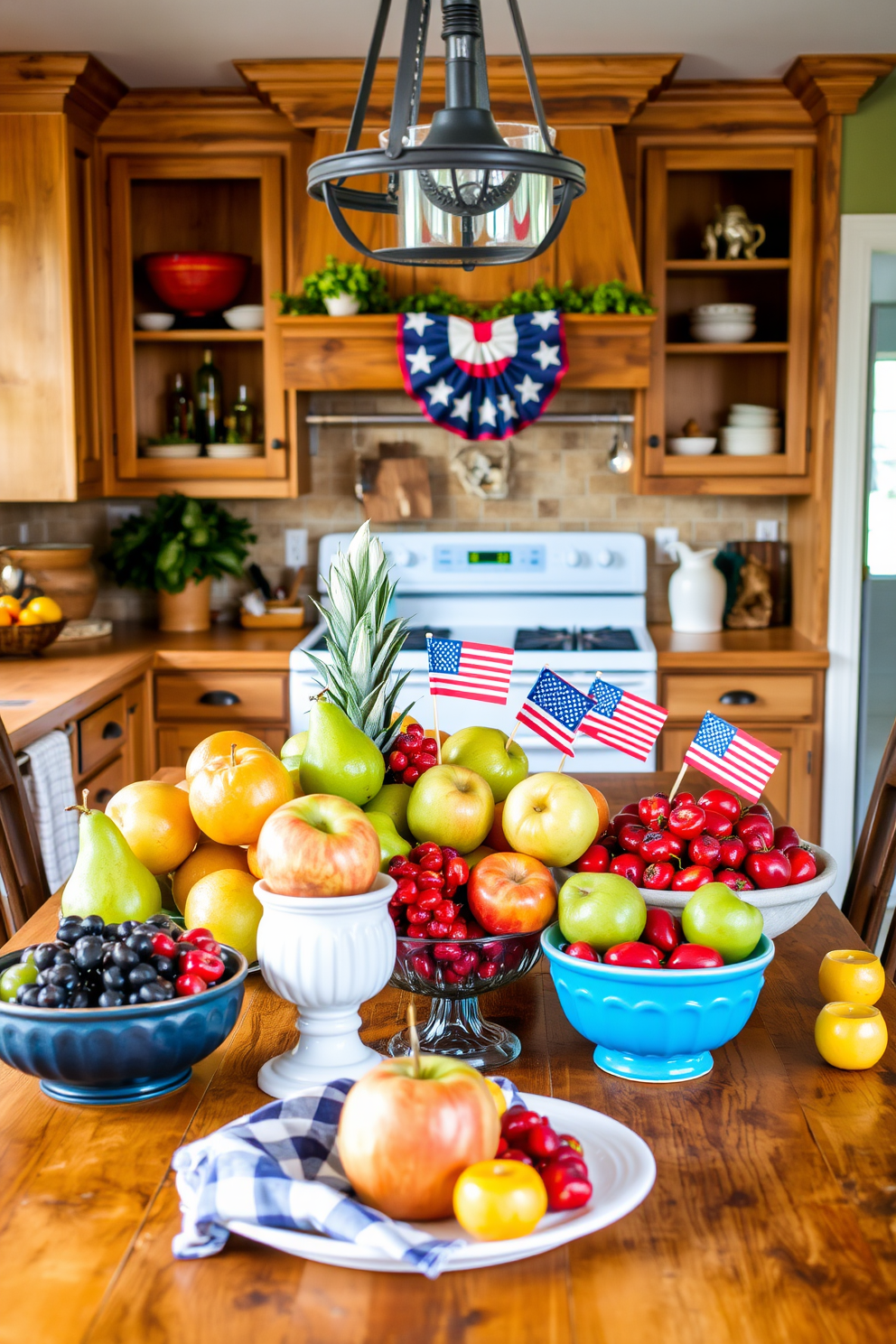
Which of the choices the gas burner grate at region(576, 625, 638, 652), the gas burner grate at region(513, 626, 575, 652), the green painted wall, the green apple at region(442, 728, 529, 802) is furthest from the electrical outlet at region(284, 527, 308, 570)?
the green apple at region(442, 728, 529, 802)

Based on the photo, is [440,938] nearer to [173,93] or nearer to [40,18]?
[40,18]

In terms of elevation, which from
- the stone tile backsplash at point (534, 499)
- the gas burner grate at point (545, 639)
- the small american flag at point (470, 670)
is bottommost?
the gas burner grate at point (545, 639)

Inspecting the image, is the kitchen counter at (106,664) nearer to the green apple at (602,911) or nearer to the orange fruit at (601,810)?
the orange fruit at (601,810)

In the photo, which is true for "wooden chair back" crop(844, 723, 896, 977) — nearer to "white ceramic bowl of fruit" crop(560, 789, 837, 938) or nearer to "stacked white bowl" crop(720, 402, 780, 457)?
Answer: "white ceramic bowl of fruit" crop(560, 789, 837, 938)

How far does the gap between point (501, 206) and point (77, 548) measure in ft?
8.70

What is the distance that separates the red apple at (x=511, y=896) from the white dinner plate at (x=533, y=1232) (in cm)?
25

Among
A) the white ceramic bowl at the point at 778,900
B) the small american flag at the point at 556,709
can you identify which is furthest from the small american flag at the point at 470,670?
the white ceramic bowl at the point at 778,900

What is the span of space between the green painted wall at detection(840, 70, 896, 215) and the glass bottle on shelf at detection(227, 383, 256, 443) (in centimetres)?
187

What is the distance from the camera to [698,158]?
3623 mm

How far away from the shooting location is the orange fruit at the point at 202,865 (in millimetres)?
1356

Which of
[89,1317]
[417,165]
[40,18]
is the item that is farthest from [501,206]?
[40,18]

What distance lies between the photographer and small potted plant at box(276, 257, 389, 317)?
3438 mm

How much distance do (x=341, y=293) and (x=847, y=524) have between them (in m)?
1.61

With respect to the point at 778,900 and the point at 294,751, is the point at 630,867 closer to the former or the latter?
the point at 778,900
